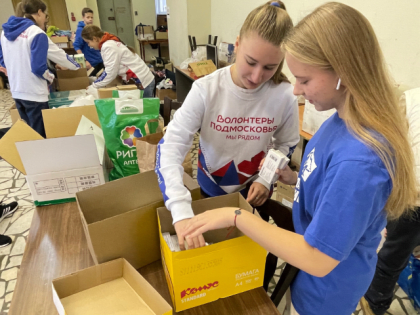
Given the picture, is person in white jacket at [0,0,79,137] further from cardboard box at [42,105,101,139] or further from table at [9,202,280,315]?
table at [9,202,280,315]

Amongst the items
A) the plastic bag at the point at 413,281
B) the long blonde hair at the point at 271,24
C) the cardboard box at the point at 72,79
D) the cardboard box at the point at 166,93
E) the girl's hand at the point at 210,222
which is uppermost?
the long blonde hair at the point at 271,24

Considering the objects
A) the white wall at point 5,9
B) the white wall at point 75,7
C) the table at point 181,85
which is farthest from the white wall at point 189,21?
the white wall at point 5,9

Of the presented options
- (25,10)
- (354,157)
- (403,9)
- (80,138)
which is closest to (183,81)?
(25,10)

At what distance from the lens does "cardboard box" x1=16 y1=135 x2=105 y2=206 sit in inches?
42.7

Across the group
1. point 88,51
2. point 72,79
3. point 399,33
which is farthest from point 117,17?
point 399,33

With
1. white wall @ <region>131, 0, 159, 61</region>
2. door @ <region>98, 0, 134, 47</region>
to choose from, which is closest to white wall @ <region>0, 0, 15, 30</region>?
door @ <region>98, 0, 134, 47</region>

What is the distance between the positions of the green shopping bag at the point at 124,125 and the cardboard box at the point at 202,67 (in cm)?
247

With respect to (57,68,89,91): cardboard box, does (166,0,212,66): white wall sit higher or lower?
higher

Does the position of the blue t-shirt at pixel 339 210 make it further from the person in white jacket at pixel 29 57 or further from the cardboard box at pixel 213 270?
the person in white jacket at pixel 29 57

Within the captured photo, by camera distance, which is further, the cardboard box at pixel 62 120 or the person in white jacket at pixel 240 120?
the cardboard box at pixel 62 120

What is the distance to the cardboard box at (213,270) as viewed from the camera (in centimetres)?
66

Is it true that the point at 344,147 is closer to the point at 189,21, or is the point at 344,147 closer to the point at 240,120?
the point at 240,120

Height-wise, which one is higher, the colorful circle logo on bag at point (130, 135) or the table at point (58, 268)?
the colorful circle logo on bag at point (130, 135)

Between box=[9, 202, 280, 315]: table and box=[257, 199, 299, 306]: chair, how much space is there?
0.36ft
